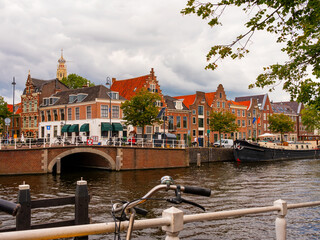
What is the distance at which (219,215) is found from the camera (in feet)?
10.7

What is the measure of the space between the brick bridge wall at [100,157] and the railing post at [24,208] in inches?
906

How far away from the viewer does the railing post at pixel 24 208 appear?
18.0 feet

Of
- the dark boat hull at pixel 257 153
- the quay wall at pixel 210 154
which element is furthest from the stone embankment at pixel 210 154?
the dark boat hull at pixel 257 153

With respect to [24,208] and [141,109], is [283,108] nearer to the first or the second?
[141,109]

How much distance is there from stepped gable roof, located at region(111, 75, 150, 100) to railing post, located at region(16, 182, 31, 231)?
40.7 m

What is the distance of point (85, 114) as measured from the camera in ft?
140

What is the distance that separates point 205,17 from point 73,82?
6321 cm

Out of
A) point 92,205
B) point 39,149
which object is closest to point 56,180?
point 39,149

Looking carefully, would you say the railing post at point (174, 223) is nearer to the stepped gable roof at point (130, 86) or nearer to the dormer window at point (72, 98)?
the stepped gable roof at point (130, 86)

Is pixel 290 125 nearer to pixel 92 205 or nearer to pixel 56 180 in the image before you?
pixel 56 180

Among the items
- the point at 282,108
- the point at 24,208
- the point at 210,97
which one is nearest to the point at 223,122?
the point at 210,97

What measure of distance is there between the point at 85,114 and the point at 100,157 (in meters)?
11.4

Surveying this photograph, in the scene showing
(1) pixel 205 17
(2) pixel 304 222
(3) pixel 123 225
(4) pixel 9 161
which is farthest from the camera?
(4) pixel 9 161

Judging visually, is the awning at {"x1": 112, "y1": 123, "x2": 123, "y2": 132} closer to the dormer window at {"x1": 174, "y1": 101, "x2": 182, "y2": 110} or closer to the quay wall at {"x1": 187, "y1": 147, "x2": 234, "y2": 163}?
the quay wall at {"x1": 187, "y1": 147, "x2": 234, "y2": 163}
